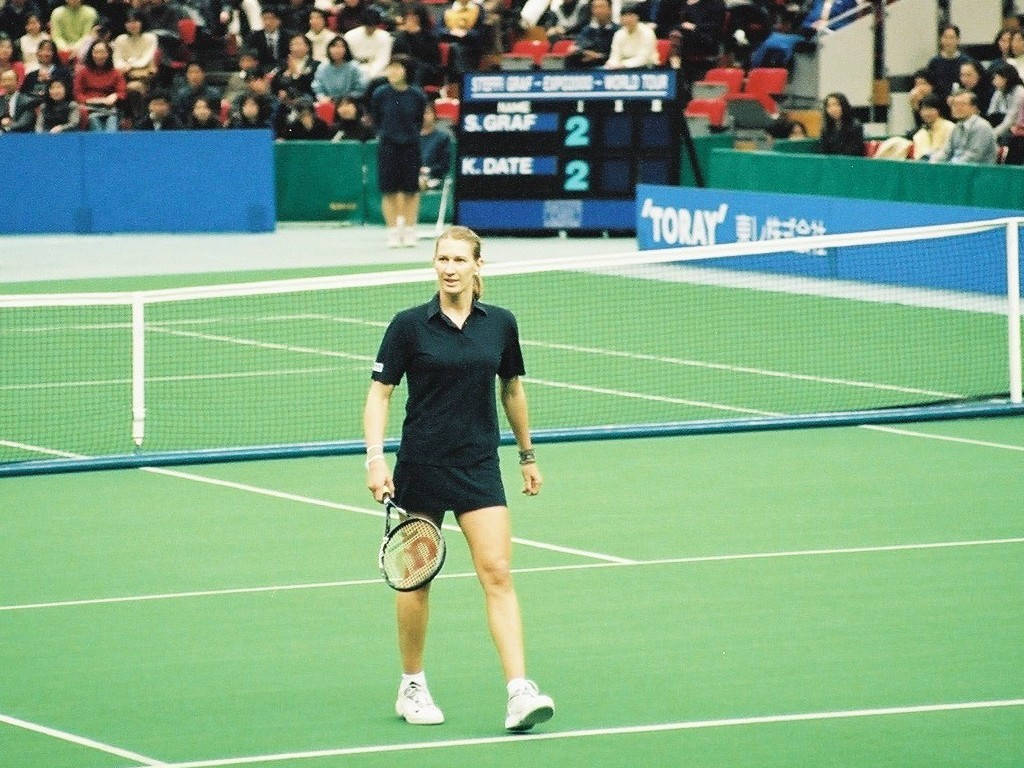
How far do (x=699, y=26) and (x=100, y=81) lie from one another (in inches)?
359

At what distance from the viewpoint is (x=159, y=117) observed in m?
30.7

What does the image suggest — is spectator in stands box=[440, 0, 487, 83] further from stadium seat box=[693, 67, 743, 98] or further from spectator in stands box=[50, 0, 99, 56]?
spectator in stands box=[50, 0, 99, 56]

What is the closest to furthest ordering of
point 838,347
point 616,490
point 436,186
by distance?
1. point 616,490
2. point 838,347
3. point 436,186

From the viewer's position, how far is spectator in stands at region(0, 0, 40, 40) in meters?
35.3

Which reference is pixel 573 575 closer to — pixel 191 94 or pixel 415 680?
pixel 415 680

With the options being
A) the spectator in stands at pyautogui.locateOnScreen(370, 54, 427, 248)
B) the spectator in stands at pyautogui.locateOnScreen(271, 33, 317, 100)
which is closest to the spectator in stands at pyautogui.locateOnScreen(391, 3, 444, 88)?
the spectator in stands at pyautogui.locateOnScreen(271, 33, 317, 100)

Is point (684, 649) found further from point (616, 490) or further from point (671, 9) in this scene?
point (671, 9)

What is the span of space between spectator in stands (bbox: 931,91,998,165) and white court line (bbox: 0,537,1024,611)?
42.8 ft

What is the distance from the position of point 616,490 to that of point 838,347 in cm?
634

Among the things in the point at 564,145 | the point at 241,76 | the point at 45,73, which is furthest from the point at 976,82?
the point at 45,73

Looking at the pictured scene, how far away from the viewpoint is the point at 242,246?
28812 mm

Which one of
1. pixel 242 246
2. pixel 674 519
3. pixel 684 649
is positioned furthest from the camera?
pixel 242 246

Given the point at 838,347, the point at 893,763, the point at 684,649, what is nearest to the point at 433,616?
the point at 684,649

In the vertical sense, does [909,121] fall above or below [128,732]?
above
